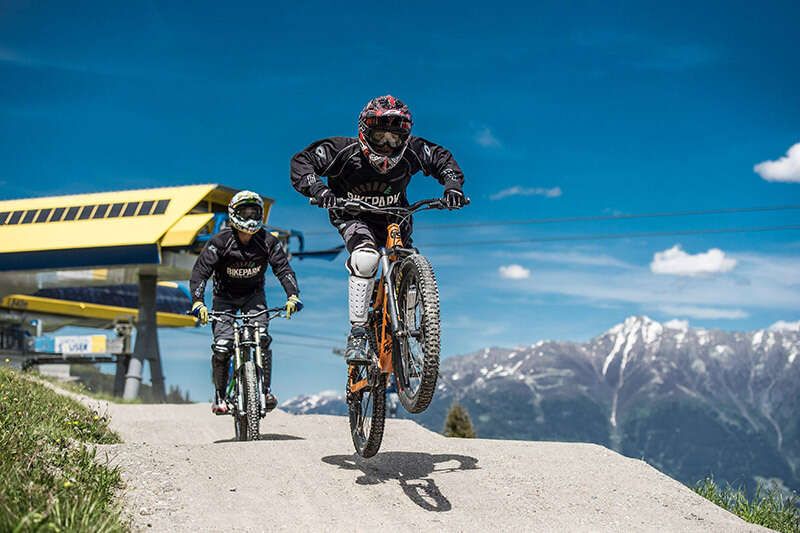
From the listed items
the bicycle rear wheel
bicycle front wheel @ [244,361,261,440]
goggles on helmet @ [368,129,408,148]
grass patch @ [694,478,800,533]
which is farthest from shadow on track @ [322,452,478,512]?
goggles on helmet @ [368,129,408,148]

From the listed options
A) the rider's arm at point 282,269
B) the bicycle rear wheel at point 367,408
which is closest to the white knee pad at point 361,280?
the bicycle rear wheel at point 367,408

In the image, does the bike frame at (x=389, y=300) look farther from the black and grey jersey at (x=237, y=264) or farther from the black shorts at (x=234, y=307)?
the black shorts at (x=234, y=307)

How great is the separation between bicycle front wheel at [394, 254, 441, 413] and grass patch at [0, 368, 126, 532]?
98.3 inches

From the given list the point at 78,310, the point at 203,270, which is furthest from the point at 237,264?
the point at 78,310

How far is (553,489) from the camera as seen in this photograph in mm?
8305

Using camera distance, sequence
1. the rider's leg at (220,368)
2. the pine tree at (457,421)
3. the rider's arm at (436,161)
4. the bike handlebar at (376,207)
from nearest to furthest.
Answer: the bike handlebar at (376,207) < the rider's arm at (436,161) < the rider's leg at (220,368) < the pine tree at (457,421)

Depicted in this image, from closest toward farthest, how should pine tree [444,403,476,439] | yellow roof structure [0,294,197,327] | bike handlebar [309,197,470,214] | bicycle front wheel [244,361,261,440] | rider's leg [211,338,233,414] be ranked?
bike handlebar [309,197,470,214] → bicycle front wheel [244,361,261,440] → rider's leg [211,338,233,414] → yellow roof structure [0,294,197,327] → pine tree [444,403,476,439]

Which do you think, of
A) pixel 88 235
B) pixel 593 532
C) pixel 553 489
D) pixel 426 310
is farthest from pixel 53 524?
pixel 88 235

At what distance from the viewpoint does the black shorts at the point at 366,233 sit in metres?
7.98

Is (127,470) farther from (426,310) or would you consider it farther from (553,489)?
(553,489)

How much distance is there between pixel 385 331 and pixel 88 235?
29.9 m

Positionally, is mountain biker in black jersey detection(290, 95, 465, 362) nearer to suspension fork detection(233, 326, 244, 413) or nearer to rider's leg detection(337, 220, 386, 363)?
rider's leg detection(337, 220, 386, 363)

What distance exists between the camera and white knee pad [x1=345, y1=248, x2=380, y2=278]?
789 centimetres

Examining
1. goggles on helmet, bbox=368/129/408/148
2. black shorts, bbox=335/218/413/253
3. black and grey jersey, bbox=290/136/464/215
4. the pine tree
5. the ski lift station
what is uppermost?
the ski lift station
